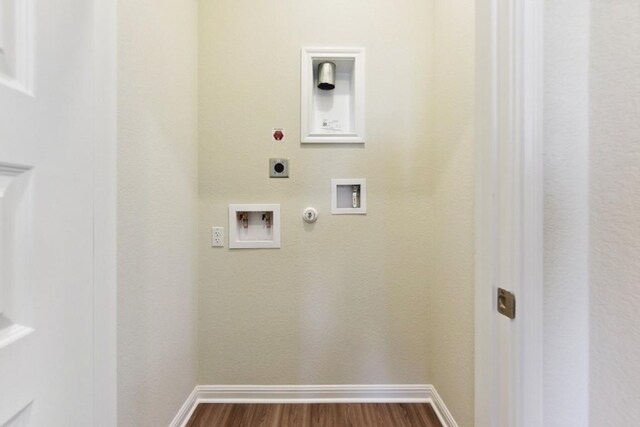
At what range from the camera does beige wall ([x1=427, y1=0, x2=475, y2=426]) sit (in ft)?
3.89

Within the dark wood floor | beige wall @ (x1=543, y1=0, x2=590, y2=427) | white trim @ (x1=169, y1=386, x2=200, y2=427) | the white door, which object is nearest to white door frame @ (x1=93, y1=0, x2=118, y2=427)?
the white door

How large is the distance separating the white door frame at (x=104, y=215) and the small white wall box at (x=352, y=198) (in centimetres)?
105

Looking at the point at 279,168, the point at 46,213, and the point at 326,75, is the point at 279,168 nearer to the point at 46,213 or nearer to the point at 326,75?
the point at 326,75

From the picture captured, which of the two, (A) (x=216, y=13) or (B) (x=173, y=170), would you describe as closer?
(B) (x=173, y=170)

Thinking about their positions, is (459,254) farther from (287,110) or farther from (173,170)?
(173,170)

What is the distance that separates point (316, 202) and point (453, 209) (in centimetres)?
74

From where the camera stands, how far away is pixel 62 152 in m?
0.58

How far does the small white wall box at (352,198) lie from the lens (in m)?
1.58

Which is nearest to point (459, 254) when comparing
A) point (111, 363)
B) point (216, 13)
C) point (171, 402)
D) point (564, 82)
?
point (564, 82)

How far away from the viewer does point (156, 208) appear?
118 cm

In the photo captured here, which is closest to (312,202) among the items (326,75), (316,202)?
(316,202)

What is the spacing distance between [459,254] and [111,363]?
138 centimetres

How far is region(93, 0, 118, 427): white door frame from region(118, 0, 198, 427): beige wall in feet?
0.47

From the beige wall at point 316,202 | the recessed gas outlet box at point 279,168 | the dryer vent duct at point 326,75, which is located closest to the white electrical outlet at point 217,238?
the beige wall at point 316,202
